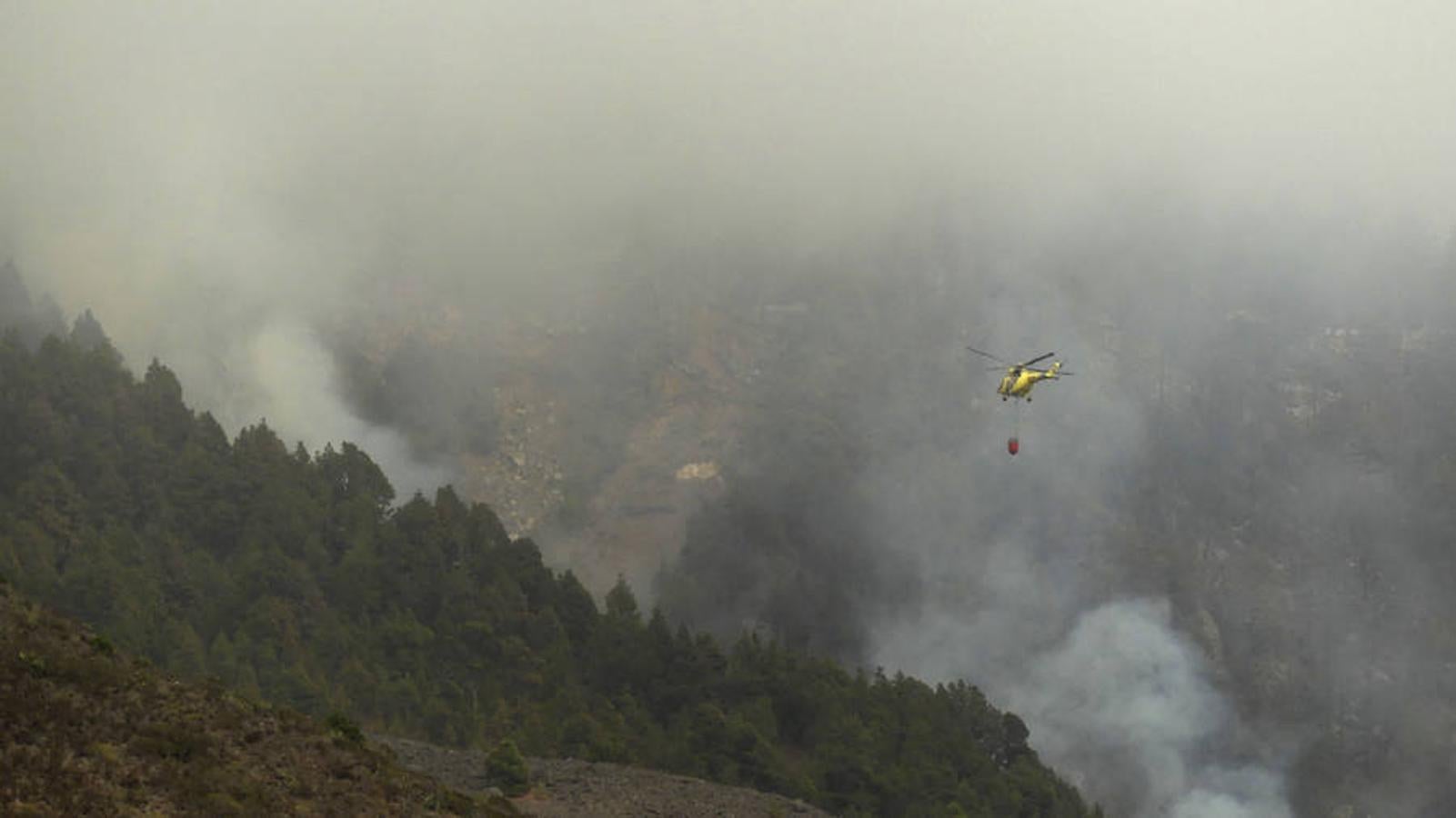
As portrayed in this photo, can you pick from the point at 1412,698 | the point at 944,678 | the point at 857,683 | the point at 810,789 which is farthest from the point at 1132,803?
the point at 810,789

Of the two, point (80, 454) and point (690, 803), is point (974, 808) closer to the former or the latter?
point (690, 803)

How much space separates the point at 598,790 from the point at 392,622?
43842 millimetres

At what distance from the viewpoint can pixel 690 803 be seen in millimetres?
72875

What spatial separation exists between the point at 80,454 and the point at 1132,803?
106600mm

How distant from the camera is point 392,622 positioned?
112875 mm

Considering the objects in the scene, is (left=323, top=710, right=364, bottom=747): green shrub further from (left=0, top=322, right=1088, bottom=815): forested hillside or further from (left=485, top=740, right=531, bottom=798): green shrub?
(left=0, top=322, right=1088, bottom=815): forested hillside

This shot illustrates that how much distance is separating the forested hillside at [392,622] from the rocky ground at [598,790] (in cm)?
1395

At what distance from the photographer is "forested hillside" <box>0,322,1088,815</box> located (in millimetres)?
98938

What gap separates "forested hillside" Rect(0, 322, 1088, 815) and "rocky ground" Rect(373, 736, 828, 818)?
45.8 feet

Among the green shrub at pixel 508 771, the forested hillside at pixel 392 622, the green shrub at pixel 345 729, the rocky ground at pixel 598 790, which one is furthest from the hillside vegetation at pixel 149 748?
the forested hillside at pixel 392 622

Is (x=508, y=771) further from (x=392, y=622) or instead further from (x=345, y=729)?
(x=392, y=622)

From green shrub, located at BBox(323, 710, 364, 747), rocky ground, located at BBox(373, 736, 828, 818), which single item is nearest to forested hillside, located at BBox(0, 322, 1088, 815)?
rocky ground, located at BBox(373, 736, 828, 818)

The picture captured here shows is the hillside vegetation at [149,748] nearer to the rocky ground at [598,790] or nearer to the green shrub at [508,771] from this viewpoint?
the rocky ground at [598,790]

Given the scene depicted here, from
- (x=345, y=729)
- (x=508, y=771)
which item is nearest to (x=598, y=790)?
(x=508, y=771)
